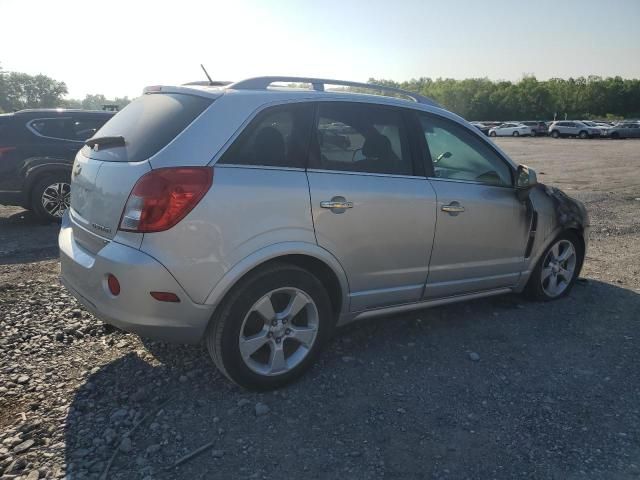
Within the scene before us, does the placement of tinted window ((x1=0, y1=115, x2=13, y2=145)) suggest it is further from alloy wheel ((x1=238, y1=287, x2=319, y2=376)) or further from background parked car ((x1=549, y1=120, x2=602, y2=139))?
background parked car ((x1=549, y1=120, x2=602, y2=139))

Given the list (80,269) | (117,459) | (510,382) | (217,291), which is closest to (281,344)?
(217,291)

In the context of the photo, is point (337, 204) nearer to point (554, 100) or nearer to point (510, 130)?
point (510, 130)

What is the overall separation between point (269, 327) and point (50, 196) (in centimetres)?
602

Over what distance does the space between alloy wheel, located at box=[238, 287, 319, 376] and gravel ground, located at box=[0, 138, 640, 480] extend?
200 millimetres

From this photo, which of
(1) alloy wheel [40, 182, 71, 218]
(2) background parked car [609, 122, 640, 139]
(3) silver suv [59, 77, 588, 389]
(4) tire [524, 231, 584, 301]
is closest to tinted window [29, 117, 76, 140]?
(1) alloy wheel [40, 182, 71, 218]

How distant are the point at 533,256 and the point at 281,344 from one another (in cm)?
254

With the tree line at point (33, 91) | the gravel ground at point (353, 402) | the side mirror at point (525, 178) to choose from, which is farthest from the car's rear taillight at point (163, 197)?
the tree line at point (33, 91)

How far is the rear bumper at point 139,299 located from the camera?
108 inches

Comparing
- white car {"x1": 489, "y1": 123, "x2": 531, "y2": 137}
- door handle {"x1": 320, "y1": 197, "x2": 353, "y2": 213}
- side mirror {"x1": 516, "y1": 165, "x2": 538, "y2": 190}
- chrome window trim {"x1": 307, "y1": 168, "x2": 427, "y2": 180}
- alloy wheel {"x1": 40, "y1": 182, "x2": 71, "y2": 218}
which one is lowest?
white car {"x1": 489, "y1": 123, "x2": 531, "y2": 137}

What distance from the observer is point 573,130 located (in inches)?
1896

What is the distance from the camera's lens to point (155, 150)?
2906 mm

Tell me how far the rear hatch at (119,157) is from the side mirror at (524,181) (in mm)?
2623

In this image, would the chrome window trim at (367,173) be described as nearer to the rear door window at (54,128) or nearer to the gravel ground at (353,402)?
the gravel ground at (353,402)

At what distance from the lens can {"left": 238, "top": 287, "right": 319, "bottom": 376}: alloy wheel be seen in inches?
122
